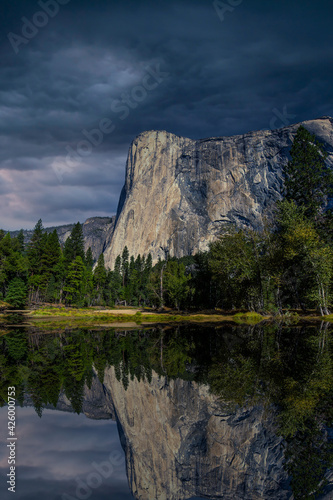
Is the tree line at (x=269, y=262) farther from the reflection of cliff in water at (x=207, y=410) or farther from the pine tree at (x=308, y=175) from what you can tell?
the reflection of cliff in water at (x=207, y=410)

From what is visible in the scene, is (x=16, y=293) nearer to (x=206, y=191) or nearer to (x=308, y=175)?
(x=308, y=175)

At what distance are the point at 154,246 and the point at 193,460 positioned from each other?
18044 cm

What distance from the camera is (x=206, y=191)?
191 meters

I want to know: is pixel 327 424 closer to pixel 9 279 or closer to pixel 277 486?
pixel 277 486

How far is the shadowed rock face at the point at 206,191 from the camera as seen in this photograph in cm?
18212

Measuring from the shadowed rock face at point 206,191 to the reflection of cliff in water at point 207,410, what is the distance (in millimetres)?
163792

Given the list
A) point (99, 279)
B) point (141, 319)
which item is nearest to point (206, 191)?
point (99, 279)

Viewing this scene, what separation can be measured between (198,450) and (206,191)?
188736mm

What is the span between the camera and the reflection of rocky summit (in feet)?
18.2

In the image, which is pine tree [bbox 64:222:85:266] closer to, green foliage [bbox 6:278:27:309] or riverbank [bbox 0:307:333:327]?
green foliage [bbox 6:278:27:309]

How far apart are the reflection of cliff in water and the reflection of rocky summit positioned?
0.06ft

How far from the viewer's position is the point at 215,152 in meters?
193

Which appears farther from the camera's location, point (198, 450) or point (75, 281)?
point (75, 281)

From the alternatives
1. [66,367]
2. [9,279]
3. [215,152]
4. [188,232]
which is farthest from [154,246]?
[66,367]
